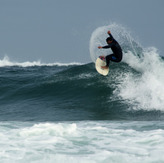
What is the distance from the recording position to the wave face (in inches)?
Result: 504

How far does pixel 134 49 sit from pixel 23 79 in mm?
7679

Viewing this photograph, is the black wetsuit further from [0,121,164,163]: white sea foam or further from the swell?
[0,121,164,163]: white sea foam

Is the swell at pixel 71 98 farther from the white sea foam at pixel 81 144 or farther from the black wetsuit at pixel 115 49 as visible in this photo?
the white sea foam at pixel 81 144

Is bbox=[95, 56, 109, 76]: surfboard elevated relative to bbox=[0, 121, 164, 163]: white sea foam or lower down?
elevated

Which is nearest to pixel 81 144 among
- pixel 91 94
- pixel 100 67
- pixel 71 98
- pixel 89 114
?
pixel 89 114

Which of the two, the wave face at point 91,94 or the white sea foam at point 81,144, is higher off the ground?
the wave face at point 91,94

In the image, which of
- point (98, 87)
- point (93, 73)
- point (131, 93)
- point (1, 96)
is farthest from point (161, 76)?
point (1, 96)

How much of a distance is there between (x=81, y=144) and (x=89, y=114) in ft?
17.5

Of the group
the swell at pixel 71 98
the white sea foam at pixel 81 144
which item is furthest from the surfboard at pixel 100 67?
the white sea foam at pixel 81 144

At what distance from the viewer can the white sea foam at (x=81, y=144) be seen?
21.3 ft

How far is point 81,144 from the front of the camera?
7512 mm

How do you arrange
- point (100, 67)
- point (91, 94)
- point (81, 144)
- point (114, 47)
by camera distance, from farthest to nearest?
1. point (91, 94)
2. point (100, 67)
3. point (114, 47)
4. point (81, 144)

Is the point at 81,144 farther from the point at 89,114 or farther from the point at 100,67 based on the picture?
the point at 100,67

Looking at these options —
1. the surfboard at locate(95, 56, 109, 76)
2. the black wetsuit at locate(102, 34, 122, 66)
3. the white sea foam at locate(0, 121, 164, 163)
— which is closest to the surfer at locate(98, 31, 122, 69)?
the black wetsuit at locate(102, 34, 122, 66)
